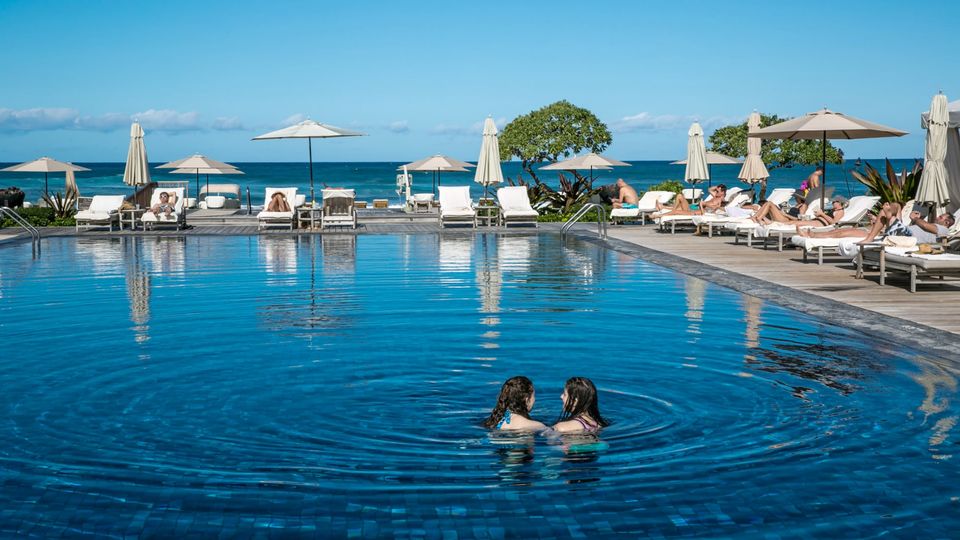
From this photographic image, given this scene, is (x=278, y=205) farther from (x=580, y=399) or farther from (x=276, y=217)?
(x=580, y=399)

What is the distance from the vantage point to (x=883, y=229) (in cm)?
1383

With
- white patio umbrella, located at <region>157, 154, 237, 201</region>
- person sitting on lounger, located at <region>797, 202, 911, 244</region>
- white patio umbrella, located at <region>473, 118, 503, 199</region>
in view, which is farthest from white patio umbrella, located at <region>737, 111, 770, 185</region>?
A: white patio umbrella, located at <region>157, 154, 237, 201</region>

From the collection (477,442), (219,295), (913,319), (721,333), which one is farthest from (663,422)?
(219,295)

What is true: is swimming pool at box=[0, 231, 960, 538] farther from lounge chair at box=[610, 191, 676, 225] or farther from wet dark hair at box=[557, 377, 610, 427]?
lounge chair at box=[610, 191, 676, 225]

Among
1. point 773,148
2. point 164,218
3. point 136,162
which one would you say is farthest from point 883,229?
point 773,148

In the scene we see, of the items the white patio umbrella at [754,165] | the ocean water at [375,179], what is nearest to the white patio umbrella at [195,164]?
the white patio umbrella at [754,165]

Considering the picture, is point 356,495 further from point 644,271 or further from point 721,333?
point 644,271

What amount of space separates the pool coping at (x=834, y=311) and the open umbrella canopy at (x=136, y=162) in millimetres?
13780

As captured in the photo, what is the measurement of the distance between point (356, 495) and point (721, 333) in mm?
5247

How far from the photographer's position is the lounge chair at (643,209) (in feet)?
78.8

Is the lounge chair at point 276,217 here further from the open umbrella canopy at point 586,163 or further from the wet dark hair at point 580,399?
the wet dark hair at point 580,399

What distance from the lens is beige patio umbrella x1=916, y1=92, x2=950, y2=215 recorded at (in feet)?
45.4

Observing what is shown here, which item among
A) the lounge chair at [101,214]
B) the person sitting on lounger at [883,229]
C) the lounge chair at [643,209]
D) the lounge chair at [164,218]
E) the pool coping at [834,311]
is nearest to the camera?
the pool coping at [834,311]

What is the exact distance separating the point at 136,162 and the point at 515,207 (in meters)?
8.83
